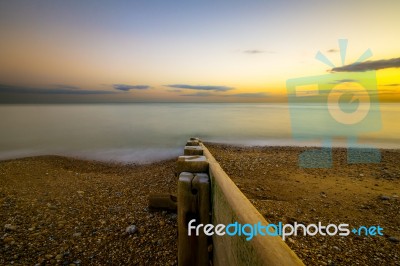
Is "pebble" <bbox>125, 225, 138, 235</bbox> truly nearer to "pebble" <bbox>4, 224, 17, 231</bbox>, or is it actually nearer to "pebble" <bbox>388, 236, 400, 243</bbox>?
"pebble" <bbox>4, 224, 17, 231</bbox>

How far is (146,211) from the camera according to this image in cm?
415

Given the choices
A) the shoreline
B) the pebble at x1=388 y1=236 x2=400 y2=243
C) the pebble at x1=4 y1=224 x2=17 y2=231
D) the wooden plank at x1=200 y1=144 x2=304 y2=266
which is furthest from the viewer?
the pebble at x1=4 y1=224 x2=17 y2=231

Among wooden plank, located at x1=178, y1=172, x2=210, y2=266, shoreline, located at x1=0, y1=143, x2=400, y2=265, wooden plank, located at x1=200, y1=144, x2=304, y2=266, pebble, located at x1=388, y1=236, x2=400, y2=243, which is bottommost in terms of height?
shoreline, located at x1=0, y1=143, x2=400, y2=265

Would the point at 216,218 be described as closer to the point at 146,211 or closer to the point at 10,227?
the point at 146,211

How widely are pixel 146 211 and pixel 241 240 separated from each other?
3329 millimetres

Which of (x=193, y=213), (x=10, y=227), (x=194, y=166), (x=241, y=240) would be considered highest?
(x=194, y=166)

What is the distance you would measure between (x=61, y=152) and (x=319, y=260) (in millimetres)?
13590

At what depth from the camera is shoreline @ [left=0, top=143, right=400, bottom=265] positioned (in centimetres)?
302

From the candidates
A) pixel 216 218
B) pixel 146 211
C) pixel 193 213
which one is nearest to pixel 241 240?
pixel 216 218

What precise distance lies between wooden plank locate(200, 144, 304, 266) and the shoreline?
63.9 inches

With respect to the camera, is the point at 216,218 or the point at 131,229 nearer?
the point at 216,218


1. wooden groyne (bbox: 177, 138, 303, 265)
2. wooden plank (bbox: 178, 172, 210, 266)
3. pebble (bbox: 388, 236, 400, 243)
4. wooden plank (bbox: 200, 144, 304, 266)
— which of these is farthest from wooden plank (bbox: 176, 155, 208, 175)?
pebble (bbox: 388, 236, 400, 243)

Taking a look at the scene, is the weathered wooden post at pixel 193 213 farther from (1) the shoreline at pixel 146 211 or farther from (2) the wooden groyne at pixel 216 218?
(1) the shoreline at pixel 146 211

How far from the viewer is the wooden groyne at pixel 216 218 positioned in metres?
1.02
